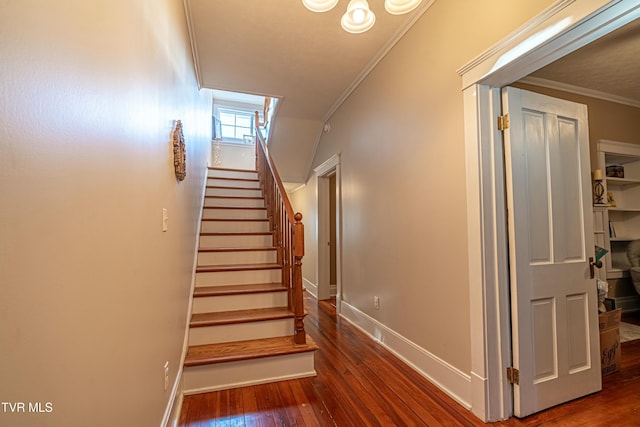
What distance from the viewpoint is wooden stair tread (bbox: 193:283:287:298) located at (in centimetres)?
247

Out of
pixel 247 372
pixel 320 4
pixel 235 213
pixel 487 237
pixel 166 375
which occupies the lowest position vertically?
pixel 247 372

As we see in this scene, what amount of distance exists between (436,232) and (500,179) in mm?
556

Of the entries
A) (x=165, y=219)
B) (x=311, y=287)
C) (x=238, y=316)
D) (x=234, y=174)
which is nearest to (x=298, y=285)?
(x=238, y=316)

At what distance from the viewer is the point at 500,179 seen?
5.66 ft

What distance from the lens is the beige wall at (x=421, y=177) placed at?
1.84m

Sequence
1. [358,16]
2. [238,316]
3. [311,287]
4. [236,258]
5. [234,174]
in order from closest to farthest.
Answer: [358,16] < [238,316] < [236,258] < [234,174] < [311,287]

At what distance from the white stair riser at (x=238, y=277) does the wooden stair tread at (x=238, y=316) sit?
0.35m

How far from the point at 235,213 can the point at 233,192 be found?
64 cm

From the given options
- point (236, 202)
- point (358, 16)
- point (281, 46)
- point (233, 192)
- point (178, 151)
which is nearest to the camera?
point (358, 16)

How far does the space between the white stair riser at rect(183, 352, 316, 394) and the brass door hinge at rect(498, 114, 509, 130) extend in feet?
6.92

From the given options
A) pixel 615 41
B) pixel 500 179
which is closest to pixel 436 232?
pixel 500 179

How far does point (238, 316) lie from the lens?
237cm

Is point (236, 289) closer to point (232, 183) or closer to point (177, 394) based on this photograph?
point (177, 394)

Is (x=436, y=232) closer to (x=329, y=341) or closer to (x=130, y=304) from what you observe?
(x=329, y=341)
